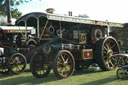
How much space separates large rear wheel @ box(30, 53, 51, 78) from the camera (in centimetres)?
826

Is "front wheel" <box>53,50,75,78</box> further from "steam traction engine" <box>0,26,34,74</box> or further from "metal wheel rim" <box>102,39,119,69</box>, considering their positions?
"steam traction engine" <box>0,26,34,74</box>

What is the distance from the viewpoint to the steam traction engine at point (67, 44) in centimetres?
814

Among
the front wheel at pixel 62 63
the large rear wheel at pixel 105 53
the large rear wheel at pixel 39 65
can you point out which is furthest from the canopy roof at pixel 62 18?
the large rear wheel at pixel 39 65

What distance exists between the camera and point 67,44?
877 cm

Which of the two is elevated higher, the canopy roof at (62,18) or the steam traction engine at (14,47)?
the canopy roof at (62,18)

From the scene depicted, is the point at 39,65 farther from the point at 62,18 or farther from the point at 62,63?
the point at 62,18

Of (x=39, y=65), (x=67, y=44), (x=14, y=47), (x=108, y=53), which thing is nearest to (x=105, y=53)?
(x=108, y=53)

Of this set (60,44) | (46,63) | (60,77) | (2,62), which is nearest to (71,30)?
(60,44)

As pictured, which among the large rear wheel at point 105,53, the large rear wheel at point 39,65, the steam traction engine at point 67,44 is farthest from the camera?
the large rear wheel at point 105,53

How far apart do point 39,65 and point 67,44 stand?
148 cm

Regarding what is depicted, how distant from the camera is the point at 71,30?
957 cm

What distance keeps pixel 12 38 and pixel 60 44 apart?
4051 mm

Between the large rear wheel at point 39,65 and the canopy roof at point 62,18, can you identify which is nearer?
the canopy roof at point 62,18

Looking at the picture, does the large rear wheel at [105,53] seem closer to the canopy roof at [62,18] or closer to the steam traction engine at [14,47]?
the canopy roof at [62,18]
